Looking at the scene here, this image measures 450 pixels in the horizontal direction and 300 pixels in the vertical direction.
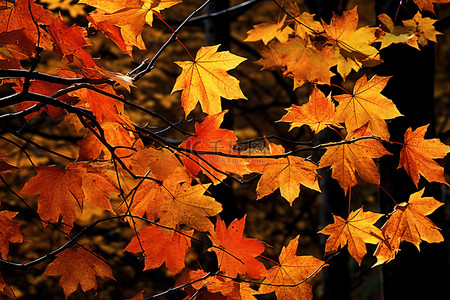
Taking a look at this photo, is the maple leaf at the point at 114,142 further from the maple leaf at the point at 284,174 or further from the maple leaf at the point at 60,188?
the maple leaf at the point at 284,174

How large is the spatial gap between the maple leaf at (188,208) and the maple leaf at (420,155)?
0.68m

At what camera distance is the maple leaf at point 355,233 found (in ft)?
4.66

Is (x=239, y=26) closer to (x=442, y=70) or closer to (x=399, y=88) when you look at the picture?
(x=442, y=70)

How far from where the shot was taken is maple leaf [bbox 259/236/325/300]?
140 cm

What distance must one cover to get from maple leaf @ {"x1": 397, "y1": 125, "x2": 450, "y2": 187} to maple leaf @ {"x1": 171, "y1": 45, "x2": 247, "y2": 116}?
0.62m

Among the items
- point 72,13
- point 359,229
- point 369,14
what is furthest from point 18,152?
point 369,14

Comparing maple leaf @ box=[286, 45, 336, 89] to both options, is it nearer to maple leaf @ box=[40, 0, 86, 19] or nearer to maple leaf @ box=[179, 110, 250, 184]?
maple leaf @ box=[179, 110, 250, 184]

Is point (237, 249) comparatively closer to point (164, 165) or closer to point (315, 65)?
point (164, 165)

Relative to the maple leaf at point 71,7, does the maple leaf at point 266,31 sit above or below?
above

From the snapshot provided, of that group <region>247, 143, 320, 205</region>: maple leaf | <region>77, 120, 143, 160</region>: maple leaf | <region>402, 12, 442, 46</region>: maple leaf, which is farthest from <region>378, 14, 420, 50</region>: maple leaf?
<region>77, 120, 143, 160</region>: maple leaf

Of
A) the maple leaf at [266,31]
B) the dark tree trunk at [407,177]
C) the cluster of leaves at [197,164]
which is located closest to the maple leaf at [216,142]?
the cluster of leaves at [197,164]

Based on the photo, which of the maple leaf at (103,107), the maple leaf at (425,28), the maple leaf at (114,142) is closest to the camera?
the maple leaf at (103,107)

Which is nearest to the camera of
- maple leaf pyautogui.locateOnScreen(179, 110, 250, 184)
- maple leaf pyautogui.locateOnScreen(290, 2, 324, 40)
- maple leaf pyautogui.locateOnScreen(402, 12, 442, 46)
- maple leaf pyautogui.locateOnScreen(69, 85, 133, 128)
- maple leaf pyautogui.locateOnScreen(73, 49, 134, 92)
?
maple leaf pyautogui.locateOnScreen(73, 49, 134, 92)

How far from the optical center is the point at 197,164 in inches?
50.8
